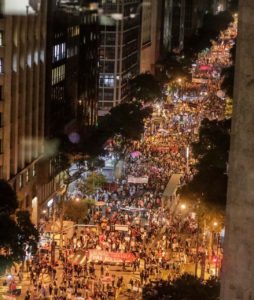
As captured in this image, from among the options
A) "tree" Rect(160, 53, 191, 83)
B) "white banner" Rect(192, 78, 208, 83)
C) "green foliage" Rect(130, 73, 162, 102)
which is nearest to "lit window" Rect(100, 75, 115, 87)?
"green foliage" Rect(130, 73, 162, 102)

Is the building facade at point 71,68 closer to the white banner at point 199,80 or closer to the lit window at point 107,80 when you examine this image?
the lit window at point 107,80

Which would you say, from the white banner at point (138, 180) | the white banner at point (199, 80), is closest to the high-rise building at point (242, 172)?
the white banner at point (138, 180)

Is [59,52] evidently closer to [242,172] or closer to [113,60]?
[113,60]

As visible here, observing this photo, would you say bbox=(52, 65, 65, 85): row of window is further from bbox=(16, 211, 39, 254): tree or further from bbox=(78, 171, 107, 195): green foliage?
bbox=(16, 211, 39, 254): tree

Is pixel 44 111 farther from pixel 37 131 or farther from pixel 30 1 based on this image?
pixel 30 1

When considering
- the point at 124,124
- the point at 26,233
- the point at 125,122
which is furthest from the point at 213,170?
the point at 125,122

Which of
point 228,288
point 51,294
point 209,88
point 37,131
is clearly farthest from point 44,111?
point 209,88
